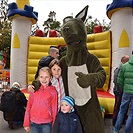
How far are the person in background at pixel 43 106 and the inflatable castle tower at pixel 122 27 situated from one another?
2513 millimetres

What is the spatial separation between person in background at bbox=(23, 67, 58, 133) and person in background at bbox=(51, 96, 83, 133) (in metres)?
0.15

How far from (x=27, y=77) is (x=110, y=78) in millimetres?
2110

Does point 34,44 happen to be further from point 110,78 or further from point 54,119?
point 54,119

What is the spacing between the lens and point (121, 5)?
422 centimetres

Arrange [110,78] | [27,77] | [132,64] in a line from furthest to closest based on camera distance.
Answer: [27,77]
[110,78]
[132,64]

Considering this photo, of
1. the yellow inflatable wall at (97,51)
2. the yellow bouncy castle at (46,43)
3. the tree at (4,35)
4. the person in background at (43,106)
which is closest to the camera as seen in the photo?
the person in background at (43,106)

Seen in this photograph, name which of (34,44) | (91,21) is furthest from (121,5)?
(91,21)

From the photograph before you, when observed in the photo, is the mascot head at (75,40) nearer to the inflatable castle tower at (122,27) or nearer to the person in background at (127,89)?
the person in background at (127,89)

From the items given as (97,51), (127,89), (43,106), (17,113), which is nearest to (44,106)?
(43,106)

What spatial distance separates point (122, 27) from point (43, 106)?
2.80 metres

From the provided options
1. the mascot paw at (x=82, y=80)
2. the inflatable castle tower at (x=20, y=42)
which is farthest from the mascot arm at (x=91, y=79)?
the inflatable castle tower at (x=20, y=42)

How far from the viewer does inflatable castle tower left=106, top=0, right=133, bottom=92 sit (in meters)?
4.26

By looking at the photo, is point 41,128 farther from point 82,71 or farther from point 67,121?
point 82,71

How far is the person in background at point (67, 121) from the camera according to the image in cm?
193
